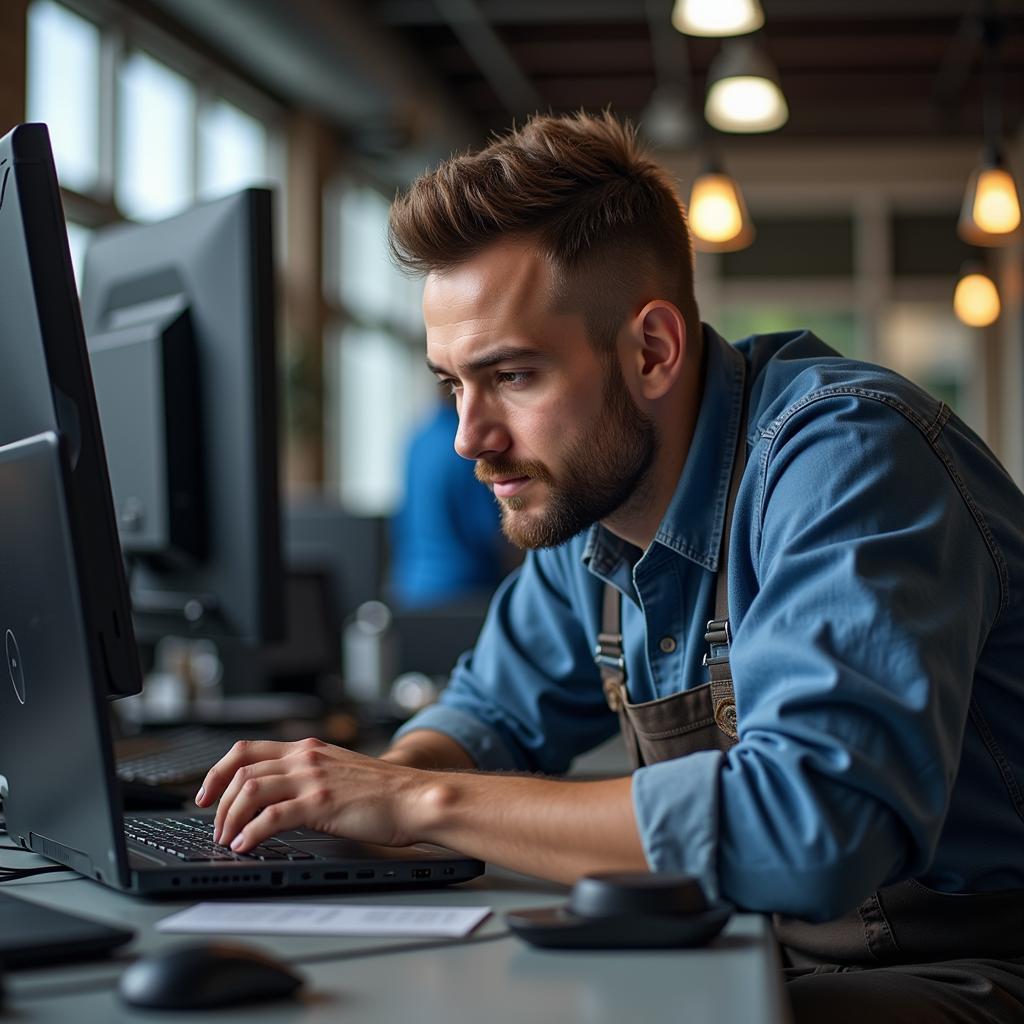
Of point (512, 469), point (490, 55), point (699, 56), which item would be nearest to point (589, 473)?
point (512, 469)

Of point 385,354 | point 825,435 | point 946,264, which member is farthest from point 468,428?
point 946,264

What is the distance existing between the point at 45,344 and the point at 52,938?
462 millimetres

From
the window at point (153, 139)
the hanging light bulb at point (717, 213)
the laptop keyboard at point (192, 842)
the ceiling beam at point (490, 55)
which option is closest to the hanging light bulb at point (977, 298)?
the hanging light bulb at point (717, 213)

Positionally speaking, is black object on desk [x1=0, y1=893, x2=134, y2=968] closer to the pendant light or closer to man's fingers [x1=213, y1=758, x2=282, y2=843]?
man's fingers [x1=213, y1=758, x2=282, y2=843]

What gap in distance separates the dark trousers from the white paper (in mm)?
292

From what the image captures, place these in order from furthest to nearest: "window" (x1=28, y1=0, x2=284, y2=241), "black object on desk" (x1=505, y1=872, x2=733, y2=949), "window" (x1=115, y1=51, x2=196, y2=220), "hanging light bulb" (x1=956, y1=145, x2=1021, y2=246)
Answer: "window" (x1=115, y1=51, x2=196, y2=220), "window" (x1=28, y1=0, x2=284, y2=241), "hanging light bulb" (x1=956, y1=145, x2=1021, y2=246), "black object on desk" (x1=505, y1=872, x2=733, y2=949)

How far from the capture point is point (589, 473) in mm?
1392

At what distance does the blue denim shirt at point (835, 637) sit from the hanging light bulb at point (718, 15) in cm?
262

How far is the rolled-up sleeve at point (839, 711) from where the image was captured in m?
0.96

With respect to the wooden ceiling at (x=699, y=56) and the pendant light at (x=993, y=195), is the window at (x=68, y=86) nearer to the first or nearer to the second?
the wooden ceiling at (x=699, y=56)

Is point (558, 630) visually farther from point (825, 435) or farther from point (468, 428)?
point (825, 435)

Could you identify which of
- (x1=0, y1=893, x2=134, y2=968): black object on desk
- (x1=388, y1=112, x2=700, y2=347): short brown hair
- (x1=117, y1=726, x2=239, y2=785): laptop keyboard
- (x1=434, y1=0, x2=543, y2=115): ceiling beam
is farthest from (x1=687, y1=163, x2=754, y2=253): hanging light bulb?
(x1=0, y1=893, x2=134, y2=968): black object on desk

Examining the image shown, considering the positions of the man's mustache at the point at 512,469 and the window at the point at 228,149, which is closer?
the man's mustache at the point at 512,469

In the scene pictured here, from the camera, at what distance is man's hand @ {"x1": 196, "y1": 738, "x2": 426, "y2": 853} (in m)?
1.08
